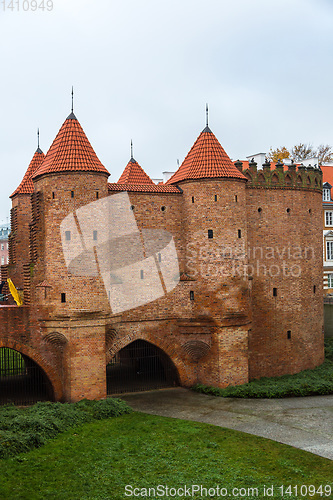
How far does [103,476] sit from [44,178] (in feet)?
35.4

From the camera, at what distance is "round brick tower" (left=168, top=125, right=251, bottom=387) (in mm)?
21438

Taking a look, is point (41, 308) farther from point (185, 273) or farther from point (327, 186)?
point (327, 186)

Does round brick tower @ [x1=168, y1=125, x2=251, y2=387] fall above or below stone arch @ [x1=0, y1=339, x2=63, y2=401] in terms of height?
above

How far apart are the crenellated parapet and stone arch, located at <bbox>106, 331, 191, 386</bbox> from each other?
7658 millimetres

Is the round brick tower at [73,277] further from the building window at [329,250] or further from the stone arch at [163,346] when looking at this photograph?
the building window at [329,250]

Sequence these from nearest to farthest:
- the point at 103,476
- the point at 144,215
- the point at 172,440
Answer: the point at 103,476 → the point at 172,440 → the point at 144,215

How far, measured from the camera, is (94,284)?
19.5 metres

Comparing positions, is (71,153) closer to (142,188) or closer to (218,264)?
Result: (142,188)

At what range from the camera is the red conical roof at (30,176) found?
83.1 ft

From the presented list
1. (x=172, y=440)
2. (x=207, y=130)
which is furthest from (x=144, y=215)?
(x=172, y=440)

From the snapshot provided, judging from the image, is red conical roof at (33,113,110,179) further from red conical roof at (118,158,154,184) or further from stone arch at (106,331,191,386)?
stone arch at (106,331,191,386)

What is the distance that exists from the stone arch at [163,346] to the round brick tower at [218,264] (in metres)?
0.72

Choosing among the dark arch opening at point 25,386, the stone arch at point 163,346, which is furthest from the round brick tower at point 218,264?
the dark arch opening at point 25,386

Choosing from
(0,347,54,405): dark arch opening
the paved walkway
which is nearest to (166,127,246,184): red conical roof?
the paved walkway
